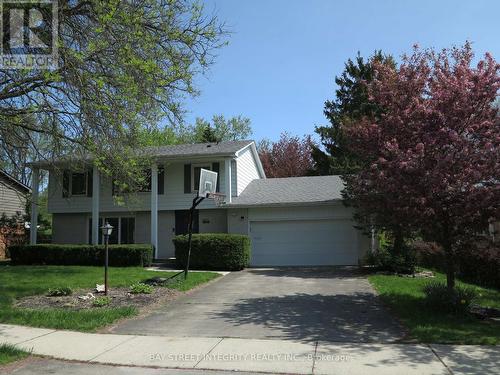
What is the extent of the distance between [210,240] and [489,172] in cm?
1193

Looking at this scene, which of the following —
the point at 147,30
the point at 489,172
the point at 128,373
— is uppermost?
the point at 147,30

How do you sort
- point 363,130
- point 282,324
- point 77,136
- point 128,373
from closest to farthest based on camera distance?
point 128,373 → point 282,324 → point 363,130 → point 77,136

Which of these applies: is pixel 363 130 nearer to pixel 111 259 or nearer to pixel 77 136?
pixel 77 136

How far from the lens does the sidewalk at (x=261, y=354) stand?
681 centimetres

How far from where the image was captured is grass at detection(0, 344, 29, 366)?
7116mm

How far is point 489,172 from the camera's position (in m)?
9.98

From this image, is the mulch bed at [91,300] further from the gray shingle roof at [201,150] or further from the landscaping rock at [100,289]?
the gray shingle roof at [201,150]

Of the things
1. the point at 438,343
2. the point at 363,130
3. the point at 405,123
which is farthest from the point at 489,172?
the point at 438,343

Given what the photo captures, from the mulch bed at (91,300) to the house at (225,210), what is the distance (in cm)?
798

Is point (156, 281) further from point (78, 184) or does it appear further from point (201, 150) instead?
point (78, 184)

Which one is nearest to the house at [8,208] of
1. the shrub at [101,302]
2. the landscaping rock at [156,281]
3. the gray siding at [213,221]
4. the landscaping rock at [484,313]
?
the gray siding at [213,221]

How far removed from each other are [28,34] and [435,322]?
33.1 feet

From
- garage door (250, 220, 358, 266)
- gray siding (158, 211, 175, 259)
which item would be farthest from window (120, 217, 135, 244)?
garage door (250, 220, 358, 266)

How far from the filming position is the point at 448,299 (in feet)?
34.7
